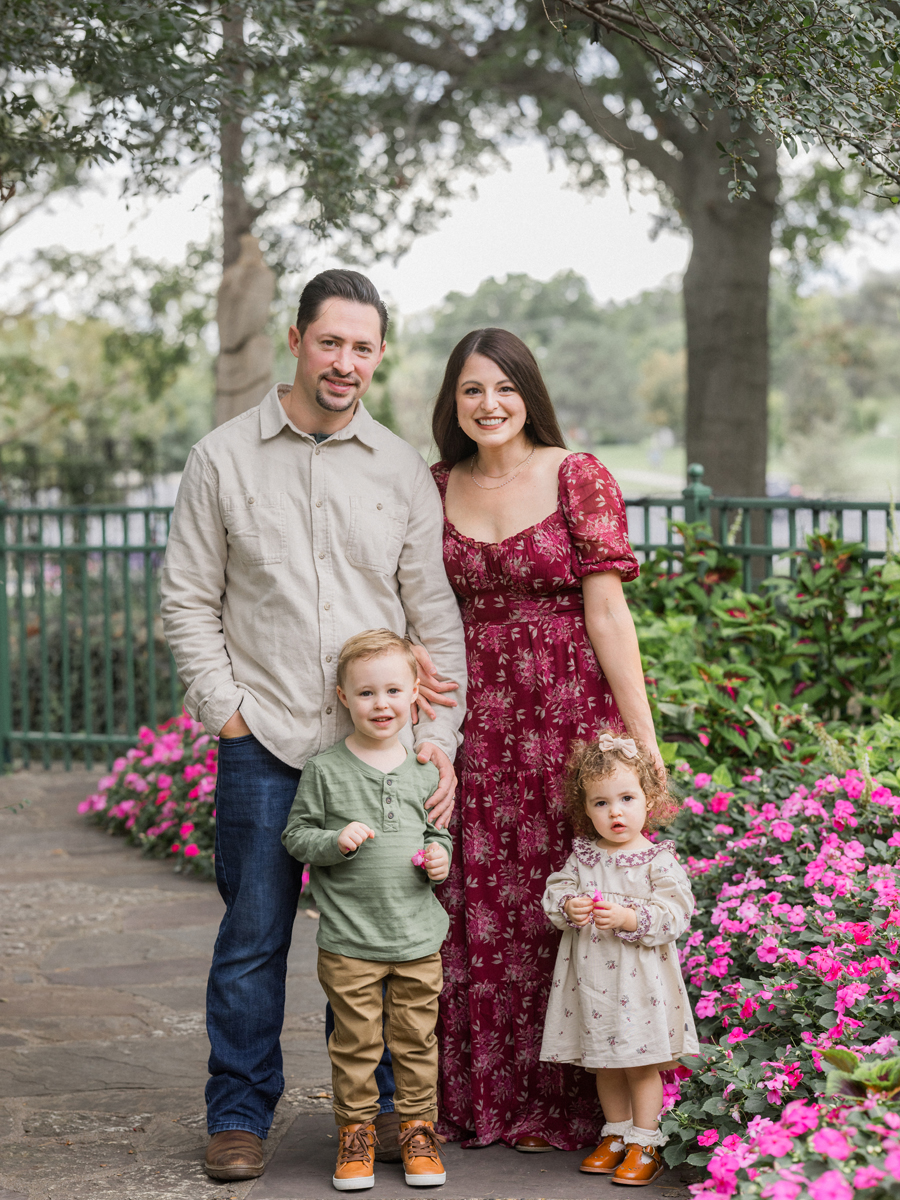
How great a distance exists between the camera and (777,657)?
5016mm

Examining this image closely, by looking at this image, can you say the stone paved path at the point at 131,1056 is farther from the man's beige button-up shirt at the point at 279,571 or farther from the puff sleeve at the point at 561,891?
the man's beige button-up shirt at the point at 279,571

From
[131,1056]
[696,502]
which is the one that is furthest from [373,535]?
[696,502]

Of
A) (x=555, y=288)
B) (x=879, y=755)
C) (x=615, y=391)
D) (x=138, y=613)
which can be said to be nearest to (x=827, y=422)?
(x=555, y=288)

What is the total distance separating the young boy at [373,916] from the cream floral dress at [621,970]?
0.31 metres

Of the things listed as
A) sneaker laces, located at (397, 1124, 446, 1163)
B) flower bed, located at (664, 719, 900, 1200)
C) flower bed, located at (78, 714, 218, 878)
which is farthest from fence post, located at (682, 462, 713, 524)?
sneaker laces, located at (397, 1124, 446, 1163)

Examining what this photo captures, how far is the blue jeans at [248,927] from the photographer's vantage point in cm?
272

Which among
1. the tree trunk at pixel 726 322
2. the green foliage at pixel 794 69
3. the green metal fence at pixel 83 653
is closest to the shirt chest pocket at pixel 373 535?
the green foliage at pixel 794 69

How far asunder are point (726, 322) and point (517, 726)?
6489mm

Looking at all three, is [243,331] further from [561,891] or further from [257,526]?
[561,891]

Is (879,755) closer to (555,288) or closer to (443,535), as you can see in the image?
(443,535)

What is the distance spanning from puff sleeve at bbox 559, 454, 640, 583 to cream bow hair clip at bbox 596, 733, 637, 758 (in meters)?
0.39

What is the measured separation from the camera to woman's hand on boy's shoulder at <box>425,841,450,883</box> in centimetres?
264

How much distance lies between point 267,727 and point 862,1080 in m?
1.40

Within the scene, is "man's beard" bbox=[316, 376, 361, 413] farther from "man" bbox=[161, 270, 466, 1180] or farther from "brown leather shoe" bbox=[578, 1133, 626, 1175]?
"brown leather shoe" bbox=[578, 1133, 626, 1175]
